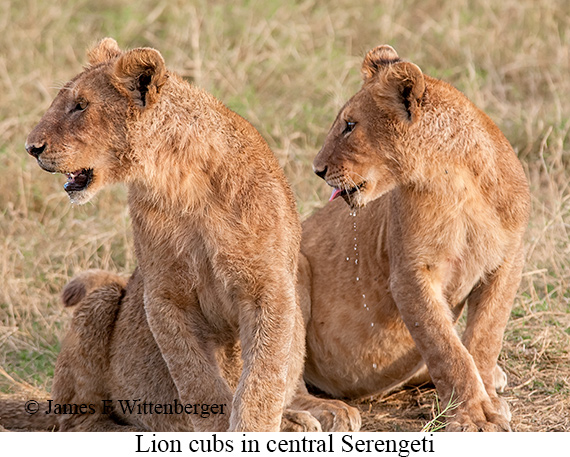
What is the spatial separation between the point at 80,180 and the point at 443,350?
1833 millimetres

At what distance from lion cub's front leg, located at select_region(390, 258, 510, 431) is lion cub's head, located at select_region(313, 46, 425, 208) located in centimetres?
43

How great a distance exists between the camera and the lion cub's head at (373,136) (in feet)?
14.4

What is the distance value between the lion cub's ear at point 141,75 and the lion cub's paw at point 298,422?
1.64 m

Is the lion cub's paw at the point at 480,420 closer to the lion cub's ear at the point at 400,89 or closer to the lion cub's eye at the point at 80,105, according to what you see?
the lion cub's ear at the point at 400,89

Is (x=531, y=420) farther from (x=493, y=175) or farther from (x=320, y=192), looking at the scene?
(x=320, y=192)

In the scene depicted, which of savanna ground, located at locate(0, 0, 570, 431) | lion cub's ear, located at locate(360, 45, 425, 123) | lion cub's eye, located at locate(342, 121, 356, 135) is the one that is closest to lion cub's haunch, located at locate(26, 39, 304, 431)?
lion cub's eye, located at locate(342, 121, 356, 135)

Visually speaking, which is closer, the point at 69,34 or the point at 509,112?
the point at 509,112

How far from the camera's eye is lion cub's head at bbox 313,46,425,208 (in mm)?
4395

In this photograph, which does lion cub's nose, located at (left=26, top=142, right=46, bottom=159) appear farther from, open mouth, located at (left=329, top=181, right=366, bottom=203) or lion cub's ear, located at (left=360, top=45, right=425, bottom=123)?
lion cub's ear, located at (left=360, top=45, right=425, bottom=123)

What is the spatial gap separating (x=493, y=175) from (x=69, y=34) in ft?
20.5

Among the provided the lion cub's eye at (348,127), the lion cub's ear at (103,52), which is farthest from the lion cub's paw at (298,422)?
the lion cub's ear at (103,52)

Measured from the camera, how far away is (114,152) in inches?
155

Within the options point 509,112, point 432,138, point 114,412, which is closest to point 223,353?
point 114,412

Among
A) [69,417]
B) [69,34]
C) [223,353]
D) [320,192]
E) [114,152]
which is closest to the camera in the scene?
[114,152]
